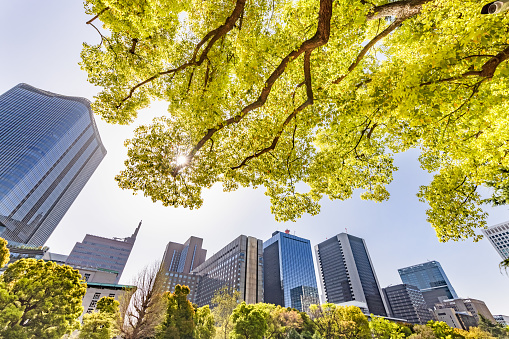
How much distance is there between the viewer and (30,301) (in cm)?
1173

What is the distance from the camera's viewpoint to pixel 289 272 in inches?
3740

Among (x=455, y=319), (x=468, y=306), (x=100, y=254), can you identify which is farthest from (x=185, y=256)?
(x=468, y=306)

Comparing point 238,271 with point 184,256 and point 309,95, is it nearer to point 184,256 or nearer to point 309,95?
point 184,256

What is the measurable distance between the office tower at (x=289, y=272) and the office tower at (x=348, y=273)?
1453 centimetres

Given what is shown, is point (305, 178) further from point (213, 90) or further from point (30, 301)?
point (30, 301)

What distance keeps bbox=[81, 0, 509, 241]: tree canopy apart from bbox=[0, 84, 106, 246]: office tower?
88325 millimetres

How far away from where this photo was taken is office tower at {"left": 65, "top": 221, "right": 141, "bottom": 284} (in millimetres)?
89438

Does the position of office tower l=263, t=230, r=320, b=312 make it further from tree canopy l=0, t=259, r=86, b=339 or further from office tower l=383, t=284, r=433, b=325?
tree canopy l=0, t=259, r=86, b=339

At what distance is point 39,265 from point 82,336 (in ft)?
18.5

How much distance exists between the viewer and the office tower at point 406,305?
90.6 metres

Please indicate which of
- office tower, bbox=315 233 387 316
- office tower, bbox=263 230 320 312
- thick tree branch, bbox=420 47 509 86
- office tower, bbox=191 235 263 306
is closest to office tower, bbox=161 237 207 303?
office tower, bbox=191 235 263 306

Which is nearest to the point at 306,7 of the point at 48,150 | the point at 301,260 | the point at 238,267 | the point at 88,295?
the point at 88,295

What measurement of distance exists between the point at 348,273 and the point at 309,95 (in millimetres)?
121088

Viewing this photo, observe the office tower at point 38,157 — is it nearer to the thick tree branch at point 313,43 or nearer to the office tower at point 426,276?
the thick tree branch at point 313,43
